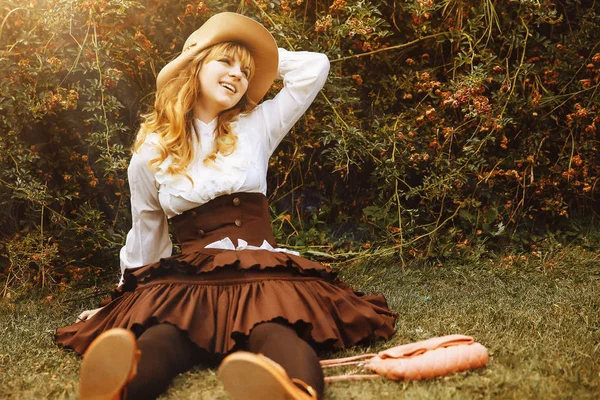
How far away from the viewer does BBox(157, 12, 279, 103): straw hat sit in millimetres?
2256

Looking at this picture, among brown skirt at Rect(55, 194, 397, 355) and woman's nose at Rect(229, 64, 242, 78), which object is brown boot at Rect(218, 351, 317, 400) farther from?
woman's nose at Rect(229, 64, 242, 78)

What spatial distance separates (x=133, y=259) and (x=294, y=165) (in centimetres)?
127

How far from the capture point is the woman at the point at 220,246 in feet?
5.95

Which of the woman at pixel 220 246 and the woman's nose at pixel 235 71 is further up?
the woman's nose at pixel 235 71

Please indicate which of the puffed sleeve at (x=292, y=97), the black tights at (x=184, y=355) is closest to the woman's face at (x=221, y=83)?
the puffed sleeve at (x=292, y=97)

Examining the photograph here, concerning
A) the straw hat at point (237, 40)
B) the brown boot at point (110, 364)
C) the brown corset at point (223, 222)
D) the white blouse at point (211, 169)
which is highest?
the straw hat at point (237, 40)

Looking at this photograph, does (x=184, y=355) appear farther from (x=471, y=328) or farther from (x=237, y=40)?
(x=237, y=40)

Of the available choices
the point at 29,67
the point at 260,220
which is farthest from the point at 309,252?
the point at 29,67

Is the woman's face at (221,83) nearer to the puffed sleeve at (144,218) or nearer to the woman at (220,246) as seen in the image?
→ the woman at (220,246)

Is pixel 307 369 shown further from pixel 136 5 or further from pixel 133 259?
pixel 136 5

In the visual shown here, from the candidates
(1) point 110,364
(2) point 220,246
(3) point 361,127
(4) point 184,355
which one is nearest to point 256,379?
(1) point 110,364

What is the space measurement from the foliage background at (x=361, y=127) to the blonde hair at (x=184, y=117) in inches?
21.8

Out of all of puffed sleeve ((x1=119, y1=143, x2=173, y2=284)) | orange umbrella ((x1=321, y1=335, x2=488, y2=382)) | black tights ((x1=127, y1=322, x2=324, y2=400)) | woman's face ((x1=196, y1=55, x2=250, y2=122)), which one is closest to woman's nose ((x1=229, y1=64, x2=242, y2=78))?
woman's face ((x1=196, y1=55, x2=250, y2=122))

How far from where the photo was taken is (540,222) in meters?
3.52
